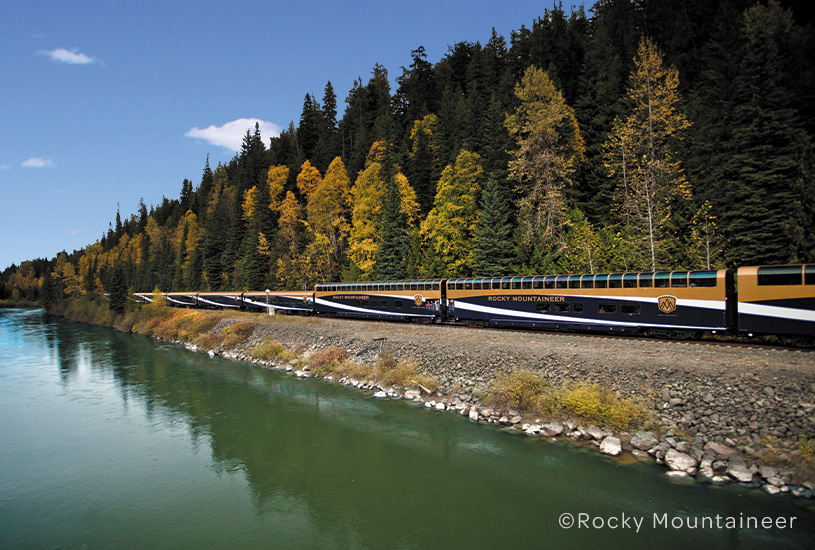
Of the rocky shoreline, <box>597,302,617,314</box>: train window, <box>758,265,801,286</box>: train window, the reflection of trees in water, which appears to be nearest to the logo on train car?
the rocky shoreline

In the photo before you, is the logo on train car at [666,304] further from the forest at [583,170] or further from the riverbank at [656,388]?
the forest at [583,170]

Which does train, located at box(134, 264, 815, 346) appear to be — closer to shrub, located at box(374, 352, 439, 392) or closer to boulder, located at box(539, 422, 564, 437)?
shrub, located at box(374, 352, 439, 392)

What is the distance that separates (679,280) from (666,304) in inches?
52.5

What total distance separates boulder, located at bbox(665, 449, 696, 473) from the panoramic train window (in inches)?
391

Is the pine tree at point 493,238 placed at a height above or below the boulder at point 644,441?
above

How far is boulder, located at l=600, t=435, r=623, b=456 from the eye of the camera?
47.3 feet

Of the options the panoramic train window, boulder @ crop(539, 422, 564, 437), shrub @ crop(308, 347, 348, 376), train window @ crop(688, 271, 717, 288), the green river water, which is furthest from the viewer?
shrub @ crop(308, 347, 348, 376)

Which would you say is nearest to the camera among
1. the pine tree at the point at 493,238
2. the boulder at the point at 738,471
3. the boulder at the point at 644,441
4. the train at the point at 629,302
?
the boulder at the point at 738,471

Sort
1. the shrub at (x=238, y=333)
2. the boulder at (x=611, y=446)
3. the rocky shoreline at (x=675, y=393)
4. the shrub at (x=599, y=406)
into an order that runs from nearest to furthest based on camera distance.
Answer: the rocky shoreline at (x=675, y=393)
the boulder at (x=611, y=446)
the shrub at (x=599, y=406)
the shrub at (x=238, y=333)

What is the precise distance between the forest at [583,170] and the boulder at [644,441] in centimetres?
1618

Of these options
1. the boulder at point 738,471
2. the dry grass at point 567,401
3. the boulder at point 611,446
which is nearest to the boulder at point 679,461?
the boulder at point 738,471

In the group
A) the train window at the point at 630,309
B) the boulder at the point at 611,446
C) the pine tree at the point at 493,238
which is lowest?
the boulder at the point at 611,446

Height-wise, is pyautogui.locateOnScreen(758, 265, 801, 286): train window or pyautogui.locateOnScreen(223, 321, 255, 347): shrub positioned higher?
pyautogui.locateOnScreen(758, 265, 801, 286): train window

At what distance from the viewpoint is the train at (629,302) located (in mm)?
17641
